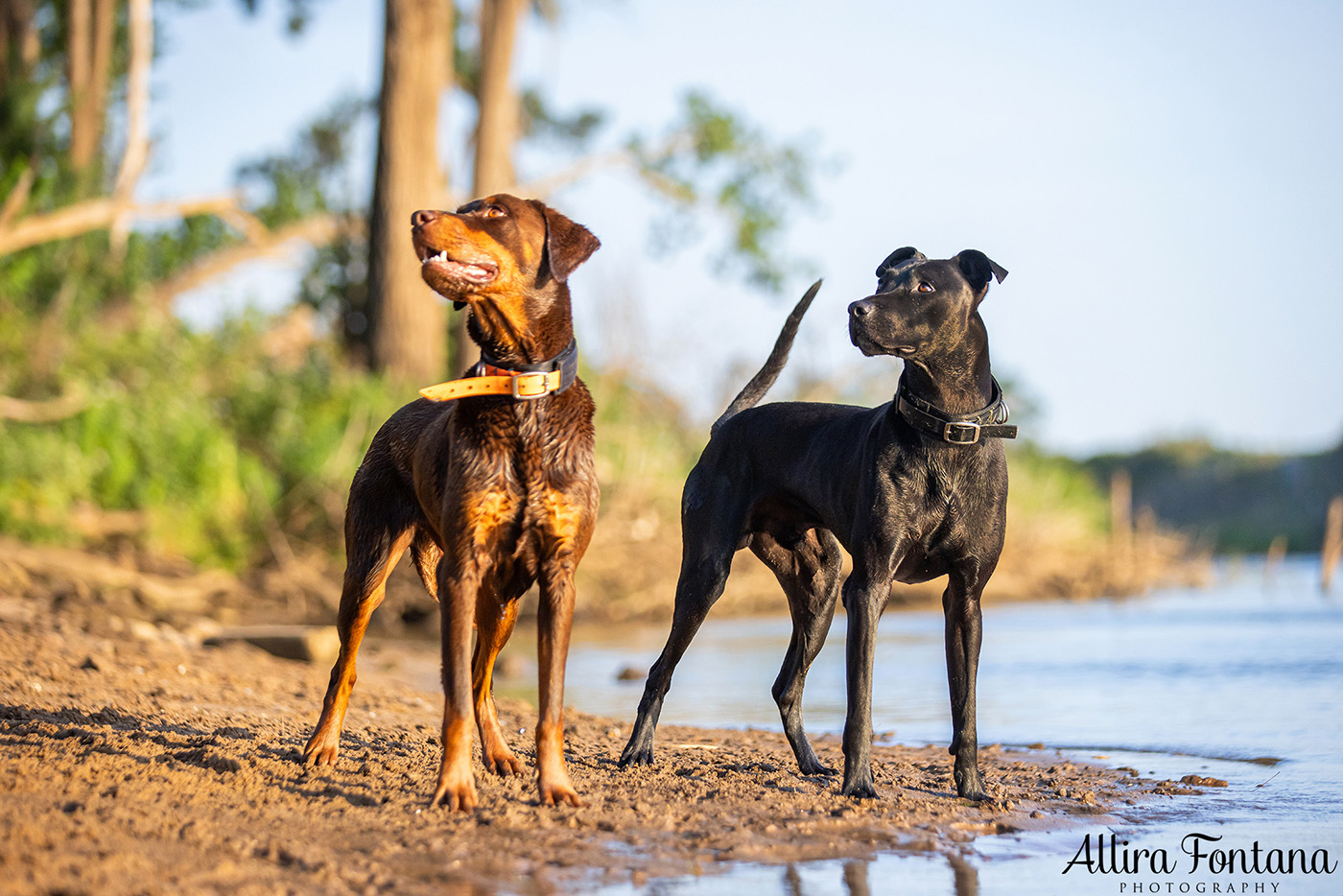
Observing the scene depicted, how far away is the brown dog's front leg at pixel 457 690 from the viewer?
4.33 m

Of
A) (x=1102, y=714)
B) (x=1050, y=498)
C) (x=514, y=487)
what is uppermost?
(x=1050, y=498)

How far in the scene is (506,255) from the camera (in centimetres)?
442

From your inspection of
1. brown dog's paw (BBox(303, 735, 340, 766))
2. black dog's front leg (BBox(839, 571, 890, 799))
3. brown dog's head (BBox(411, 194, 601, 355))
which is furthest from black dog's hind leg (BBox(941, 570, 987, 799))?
brown dog's paw (BBox(303, 735, 340, 766))

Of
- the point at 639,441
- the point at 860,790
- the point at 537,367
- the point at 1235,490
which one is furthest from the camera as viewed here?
the point at 1235,490

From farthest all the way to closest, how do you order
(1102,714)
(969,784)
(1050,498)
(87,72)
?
(1050,498), (87,72), (1102,714), (969,784)

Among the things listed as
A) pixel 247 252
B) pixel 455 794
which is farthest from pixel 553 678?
pixel 247 252

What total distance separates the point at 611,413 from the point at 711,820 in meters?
13.3

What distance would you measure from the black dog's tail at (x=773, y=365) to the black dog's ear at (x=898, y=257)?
72 centimetres

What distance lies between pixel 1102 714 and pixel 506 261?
5.36 metres

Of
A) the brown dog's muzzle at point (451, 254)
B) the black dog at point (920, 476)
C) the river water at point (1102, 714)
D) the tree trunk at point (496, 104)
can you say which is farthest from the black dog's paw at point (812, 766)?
the tree trunk at point (496, 104)

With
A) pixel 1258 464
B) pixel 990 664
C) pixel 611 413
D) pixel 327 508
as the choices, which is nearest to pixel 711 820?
pixel 990 664

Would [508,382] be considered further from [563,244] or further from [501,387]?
[563,244]

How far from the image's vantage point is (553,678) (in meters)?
4.44

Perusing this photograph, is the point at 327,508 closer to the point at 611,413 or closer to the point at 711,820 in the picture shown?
the point at 611,413
